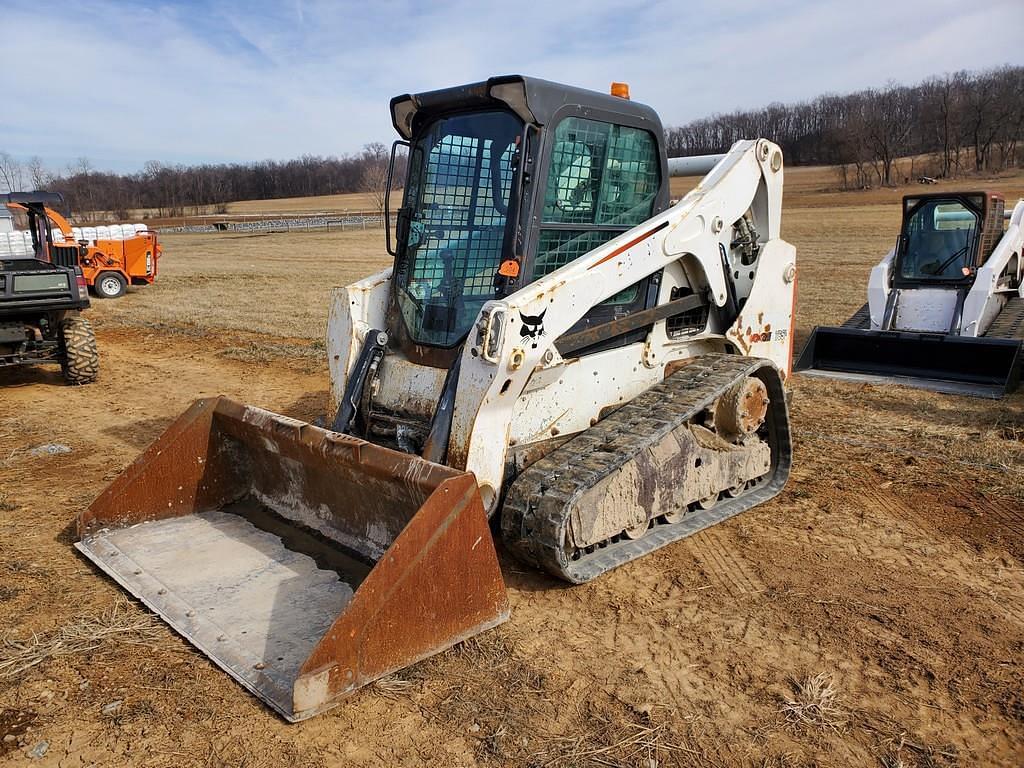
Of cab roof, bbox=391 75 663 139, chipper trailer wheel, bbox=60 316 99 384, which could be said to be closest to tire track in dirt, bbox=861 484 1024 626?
cab roof, bbox=391 75 663 139

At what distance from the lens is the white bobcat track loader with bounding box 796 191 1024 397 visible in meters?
9.52

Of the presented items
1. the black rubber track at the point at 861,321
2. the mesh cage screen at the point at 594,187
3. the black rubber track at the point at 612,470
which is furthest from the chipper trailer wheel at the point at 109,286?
the black rubber track at the point at 612,470

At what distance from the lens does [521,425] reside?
4672 millimetres

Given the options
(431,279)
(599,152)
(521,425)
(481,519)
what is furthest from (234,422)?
(599,152)

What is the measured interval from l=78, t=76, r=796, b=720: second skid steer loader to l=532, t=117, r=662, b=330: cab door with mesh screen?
0.5 inches

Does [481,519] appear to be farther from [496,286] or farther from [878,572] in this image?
[878,572]

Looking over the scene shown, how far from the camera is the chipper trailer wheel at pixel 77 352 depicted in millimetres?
9672

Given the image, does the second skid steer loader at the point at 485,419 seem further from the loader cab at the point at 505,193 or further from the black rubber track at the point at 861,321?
the black rubber track at the point at 861,321

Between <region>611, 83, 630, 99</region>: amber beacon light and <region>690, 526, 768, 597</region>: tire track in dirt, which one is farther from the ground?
<region>611, 83, 630, 99</region>: amber beacon light

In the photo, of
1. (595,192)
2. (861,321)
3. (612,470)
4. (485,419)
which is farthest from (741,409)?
(861,321)

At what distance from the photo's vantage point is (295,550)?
469 centimetres

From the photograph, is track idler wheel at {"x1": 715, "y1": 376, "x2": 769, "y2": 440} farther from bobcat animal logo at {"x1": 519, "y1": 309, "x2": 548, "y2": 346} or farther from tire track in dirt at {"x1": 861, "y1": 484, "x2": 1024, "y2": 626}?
bobcat animal logo at {"x1": 519, "y1": 309, "x2": 548, "y2": 346}

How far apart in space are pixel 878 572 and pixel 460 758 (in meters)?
2.79

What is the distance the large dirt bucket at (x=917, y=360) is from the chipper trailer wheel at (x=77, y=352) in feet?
28.0
